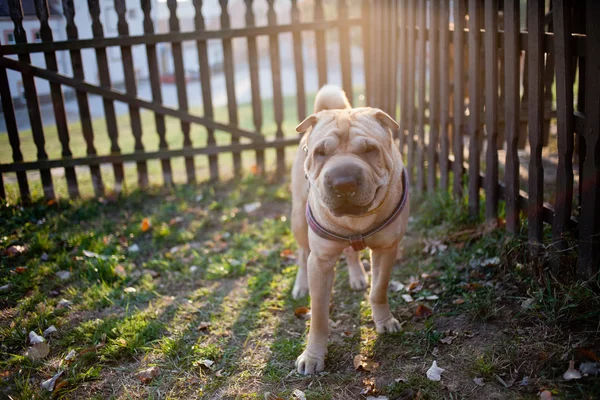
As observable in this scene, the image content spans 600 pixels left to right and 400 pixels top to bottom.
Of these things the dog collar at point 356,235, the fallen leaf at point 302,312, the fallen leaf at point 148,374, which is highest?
the dog collar at point 356,235

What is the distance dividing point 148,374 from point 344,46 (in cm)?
472

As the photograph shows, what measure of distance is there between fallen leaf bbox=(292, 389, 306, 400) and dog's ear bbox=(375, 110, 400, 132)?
5.19 feet

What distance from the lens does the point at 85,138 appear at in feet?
20.7

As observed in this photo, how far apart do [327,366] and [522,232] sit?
172 centimetres

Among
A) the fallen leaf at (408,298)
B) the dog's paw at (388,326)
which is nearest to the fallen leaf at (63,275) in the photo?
the dog's paw at (388,326)

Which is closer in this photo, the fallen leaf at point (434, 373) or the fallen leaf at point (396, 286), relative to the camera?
the fallen leaf at point (434, 373)

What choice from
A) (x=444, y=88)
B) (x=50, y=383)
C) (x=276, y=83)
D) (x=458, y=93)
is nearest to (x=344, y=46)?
(x=276, y=83)

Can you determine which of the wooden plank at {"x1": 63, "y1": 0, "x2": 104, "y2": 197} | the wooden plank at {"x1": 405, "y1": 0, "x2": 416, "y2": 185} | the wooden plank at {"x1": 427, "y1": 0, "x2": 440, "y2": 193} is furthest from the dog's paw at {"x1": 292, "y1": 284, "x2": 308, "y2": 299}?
the wooden plank at {"x1": 63, "y1": 0, "x2": 104, "y2": 197}

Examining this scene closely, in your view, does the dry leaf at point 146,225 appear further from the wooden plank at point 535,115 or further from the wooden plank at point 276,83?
the wooden plank at point 535,115

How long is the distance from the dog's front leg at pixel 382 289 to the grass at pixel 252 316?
93 mm

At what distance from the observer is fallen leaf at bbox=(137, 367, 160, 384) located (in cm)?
316

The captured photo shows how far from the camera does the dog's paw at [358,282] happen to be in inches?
163

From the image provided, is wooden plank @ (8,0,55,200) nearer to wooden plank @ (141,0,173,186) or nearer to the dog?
wooden plank @ (141,0,173,186)

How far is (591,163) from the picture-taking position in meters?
3.03
